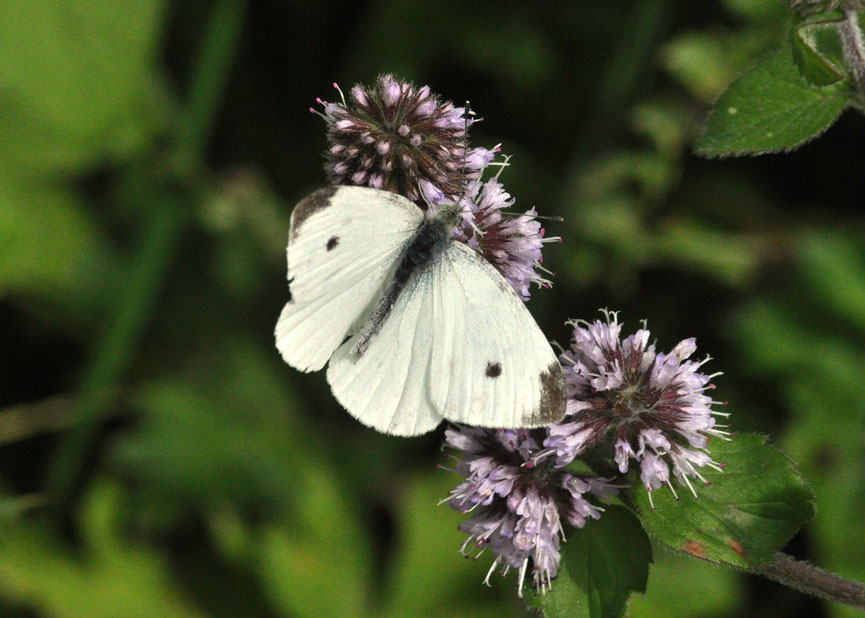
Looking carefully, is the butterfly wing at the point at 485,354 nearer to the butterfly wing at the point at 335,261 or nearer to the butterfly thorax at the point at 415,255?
the butterfly thorax at the point at 415,255

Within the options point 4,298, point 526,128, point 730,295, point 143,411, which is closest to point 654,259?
point 730,295

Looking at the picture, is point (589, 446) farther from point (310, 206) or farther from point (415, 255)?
point (310, 206)

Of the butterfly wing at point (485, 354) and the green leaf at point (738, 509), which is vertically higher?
the butterfly wing at point (485, 354)

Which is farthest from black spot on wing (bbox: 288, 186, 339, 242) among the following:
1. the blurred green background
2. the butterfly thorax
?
the blurred green background

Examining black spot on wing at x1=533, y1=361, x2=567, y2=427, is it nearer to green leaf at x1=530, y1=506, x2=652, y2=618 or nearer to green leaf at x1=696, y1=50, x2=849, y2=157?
green leaf at x1=530, y1=506, x2=652, y2=618

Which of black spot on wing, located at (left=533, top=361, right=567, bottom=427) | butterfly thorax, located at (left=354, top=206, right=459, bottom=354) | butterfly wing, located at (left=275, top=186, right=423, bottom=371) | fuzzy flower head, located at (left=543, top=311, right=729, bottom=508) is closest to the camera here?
black spot on wing, located at (left=533, top=361, right=567, bottom=427)

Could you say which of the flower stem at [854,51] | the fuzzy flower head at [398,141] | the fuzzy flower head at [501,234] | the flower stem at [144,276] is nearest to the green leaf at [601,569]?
the fuzzy flower head at [501,234]
